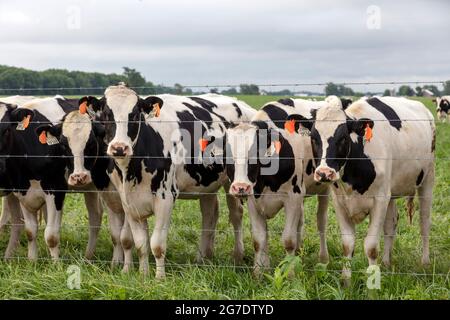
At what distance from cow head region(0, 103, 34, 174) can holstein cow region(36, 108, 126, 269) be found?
1.01 feet

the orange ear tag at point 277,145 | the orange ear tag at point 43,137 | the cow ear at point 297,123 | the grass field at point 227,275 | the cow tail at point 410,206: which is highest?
Result: the cow ear at point 297,123

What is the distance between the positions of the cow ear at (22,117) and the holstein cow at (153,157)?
93cm

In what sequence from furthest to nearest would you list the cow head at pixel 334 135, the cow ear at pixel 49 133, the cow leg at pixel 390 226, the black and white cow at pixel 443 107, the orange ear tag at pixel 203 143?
the black and white cow at pixel 443 107
the cow leg at pixel 390 226
the cow ear at pixel 49 133
the orange ear tag at pixel 203 143
the cow head at pixel 334 135

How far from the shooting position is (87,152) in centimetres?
837

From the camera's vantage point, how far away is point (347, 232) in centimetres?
784

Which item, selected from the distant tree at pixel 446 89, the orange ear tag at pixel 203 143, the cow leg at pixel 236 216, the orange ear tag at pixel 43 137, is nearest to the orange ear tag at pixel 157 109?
the orange ear tag at pixel 203 143

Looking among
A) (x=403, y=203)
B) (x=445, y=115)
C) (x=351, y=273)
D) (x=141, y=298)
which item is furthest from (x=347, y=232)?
(x=445, y=115)

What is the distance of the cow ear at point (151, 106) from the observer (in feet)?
25.5

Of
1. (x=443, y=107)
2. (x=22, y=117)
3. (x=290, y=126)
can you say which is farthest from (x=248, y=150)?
(x=443, y=107)

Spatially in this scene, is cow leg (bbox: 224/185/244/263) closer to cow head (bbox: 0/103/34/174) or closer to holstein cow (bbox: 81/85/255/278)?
holstein cow (bbox: 81/85/255/278)

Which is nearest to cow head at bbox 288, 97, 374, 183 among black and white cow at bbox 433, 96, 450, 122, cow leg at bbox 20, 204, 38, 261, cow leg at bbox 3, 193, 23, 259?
cow leg at bbox 20, 204, 38, 261

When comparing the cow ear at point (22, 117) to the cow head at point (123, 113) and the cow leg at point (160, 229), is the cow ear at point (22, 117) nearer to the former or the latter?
the cow head at point (123, 113)

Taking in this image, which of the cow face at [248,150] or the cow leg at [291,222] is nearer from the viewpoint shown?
the cow face at [248,150]

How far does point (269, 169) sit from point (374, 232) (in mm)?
1369
